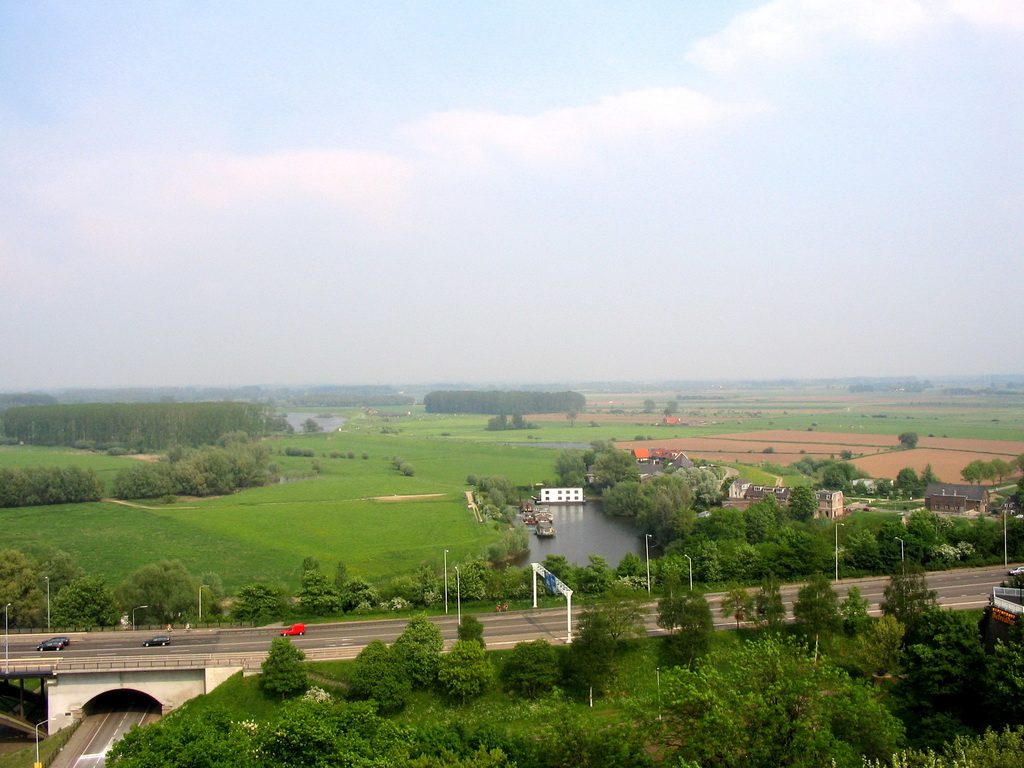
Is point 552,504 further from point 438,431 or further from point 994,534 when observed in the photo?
point 438,431

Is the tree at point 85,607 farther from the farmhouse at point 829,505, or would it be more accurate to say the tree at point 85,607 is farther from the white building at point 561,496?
the farmhouse at point 829,505

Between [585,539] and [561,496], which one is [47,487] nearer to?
[561,496]

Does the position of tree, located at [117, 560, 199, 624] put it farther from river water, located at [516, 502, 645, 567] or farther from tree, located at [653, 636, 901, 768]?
tree, located at [653, 636, 901, 768]

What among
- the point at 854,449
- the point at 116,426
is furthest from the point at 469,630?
the point at 116,426

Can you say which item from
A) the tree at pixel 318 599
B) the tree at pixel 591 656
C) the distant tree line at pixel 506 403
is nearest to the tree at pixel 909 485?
the tree at pixel 591 656

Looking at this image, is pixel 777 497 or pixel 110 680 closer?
pixel 110 680

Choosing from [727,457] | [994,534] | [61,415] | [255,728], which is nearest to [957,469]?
[727,457]

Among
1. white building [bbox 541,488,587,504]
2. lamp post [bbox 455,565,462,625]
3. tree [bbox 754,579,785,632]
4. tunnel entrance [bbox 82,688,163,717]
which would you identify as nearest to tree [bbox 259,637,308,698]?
tunnel entrance [bbox 82,688,163,717]
